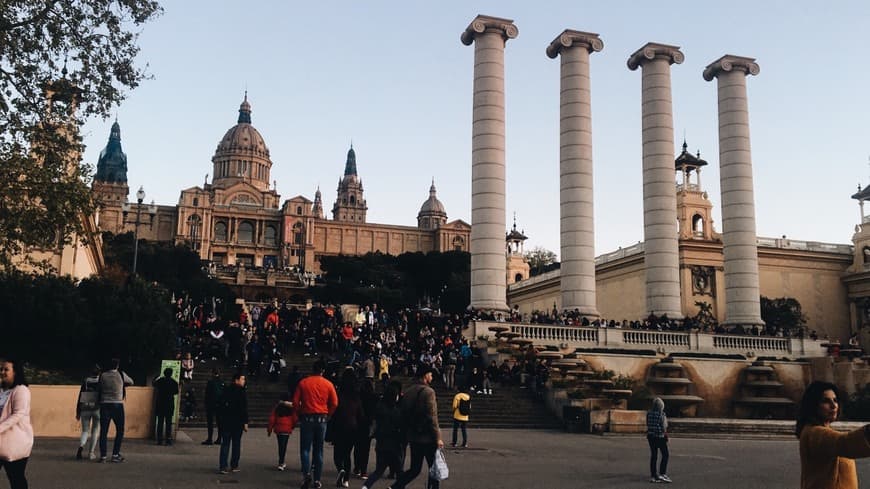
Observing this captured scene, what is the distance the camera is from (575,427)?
2644 cm

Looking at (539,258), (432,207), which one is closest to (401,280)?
(539,258)

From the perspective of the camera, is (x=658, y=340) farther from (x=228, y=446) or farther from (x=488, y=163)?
(x=228, y=446)

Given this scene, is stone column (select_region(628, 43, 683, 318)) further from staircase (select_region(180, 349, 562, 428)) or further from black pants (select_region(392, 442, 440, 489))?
black pants (select_region(392, 442, 440, 489))

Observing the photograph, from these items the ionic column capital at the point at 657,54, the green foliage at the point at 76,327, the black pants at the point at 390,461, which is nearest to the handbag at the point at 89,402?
the black pants at the point at 390,461

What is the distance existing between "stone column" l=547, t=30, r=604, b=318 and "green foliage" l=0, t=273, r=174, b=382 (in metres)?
20.6

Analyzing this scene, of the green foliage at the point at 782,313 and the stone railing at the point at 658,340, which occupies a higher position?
the green foliage at the point at 782,313

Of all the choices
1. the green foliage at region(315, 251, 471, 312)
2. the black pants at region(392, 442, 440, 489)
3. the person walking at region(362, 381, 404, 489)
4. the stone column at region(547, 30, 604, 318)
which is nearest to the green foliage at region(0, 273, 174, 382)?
the person walking at region(362, 381, 404, 489)

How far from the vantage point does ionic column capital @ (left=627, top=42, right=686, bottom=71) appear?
149 feet

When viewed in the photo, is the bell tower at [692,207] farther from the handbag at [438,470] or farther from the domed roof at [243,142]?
the domed roof at [243,142]

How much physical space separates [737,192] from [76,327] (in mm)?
34562

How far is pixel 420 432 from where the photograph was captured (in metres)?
10.9

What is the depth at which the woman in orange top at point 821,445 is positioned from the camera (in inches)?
214

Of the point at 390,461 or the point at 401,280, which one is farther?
the point at 401,280

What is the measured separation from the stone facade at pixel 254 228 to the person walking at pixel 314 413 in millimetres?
129024
